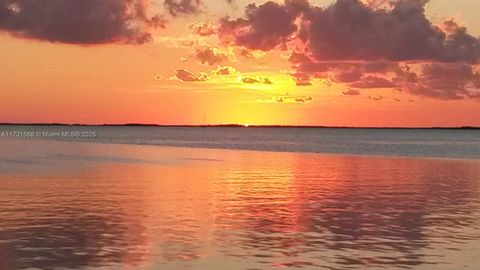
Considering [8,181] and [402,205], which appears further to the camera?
[8,181]

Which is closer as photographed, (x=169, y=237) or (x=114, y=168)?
(x=169, y=237)

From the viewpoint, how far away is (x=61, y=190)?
1371 inches

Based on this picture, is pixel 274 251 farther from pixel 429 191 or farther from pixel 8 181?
pixel 8 181

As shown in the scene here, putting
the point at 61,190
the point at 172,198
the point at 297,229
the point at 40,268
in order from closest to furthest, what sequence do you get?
the point at 40,268 → the point at 297,229 → the point at 172,198 → the point at 61,190

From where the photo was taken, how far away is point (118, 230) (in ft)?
71.9

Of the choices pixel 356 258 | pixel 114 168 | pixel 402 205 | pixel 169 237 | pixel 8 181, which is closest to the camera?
pixel 356 258

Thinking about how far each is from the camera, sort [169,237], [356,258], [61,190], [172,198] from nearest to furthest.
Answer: [356,258]
[169,237]
[172,198]
[61,190]

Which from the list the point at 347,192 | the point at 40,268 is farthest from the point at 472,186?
the point at 40,268

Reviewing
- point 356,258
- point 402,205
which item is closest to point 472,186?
point 402,205

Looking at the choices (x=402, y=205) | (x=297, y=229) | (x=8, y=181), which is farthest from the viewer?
(x=8, y=181)

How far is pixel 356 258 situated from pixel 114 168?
124 ft

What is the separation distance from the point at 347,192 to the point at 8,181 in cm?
1865

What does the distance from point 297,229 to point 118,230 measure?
5.59 meters

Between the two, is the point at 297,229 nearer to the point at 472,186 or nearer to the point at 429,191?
the point at 429,191
